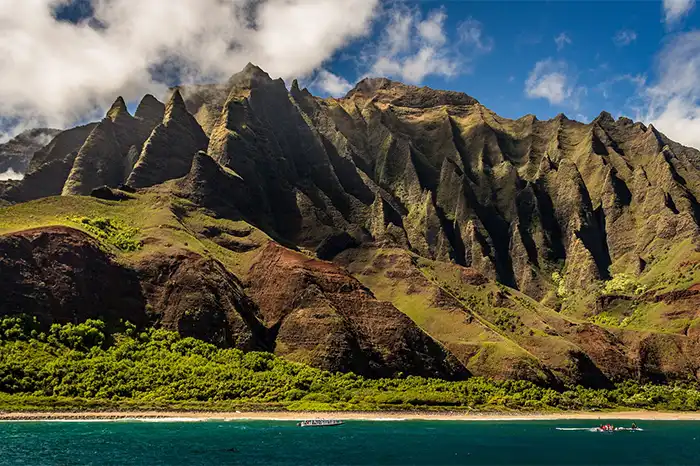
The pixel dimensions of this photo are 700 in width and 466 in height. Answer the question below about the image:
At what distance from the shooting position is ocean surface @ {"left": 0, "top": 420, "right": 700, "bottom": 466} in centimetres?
10988

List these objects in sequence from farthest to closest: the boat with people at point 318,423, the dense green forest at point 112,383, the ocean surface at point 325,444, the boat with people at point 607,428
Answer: the dense green forest at point 112,383 < the boat with people at point 607,428 < the boat with people at point 318,423 < the ocean surface at point 325,444

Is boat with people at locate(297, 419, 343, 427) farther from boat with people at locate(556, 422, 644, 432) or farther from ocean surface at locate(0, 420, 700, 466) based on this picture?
boat with people at locate(556, 422, 644, 432)

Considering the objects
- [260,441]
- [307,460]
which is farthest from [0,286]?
[307,460]

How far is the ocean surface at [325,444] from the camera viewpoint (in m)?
110

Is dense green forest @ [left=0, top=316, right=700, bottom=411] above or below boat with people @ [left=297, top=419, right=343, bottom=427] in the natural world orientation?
above

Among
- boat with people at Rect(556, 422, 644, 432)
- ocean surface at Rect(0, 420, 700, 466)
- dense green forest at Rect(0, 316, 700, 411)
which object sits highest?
dense green forest at Rect(0, 316, 700, 411)

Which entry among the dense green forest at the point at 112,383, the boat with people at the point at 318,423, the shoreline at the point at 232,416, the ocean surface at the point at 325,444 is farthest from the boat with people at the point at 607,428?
the boat with people at the point at 318,423

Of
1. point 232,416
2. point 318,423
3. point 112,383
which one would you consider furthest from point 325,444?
point 112,383

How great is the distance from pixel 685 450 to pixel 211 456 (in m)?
89.9

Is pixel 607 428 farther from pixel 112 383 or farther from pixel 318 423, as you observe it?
pixel 112 383

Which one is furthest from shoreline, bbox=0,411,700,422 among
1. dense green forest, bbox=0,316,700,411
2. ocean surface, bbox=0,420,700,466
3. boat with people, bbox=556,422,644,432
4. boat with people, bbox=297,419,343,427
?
boat with people, bbox=556,422,644,432

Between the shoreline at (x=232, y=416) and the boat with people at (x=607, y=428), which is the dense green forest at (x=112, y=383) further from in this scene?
the boat with people at (x=607, y=428)

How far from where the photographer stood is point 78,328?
199 metres

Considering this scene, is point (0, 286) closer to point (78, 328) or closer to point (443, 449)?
point (78, 328)
